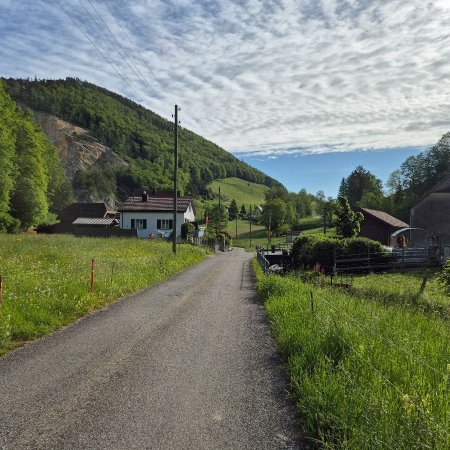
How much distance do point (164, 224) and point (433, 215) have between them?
3622 centimetres

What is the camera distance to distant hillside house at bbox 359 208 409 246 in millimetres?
51438

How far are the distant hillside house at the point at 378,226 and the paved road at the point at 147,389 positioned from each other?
151 feet

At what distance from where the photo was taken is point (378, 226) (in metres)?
52.7

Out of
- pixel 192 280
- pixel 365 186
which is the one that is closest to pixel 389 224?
pixel 192 280

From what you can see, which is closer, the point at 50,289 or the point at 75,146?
the point at 50,289

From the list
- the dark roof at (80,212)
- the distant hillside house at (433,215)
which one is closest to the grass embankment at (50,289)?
the distant hillside house at (433,215)

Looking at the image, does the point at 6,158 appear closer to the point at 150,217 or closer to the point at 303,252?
the point at 150,217

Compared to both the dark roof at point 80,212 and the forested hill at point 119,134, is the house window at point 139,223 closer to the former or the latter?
the dark roof at point 80,212

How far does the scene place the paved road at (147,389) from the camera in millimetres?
4379

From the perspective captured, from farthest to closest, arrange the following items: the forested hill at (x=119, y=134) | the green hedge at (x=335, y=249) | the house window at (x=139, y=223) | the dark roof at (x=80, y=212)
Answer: the forested hill at (x=119, y=134) < the dark roof at (x=80, y=212) < the house window at (x=139, y=223) < the green hedge at (x=335, y=249)

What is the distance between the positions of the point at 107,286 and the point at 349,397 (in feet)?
34.8

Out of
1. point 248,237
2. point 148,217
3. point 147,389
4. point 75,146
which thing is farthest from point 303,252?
point 75,146

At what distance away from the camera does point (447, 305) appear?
13.7 m

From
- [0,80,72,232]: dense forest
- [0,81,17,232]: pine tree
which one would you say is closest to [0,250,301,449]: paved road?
[0,81,17,232]: pine tree
